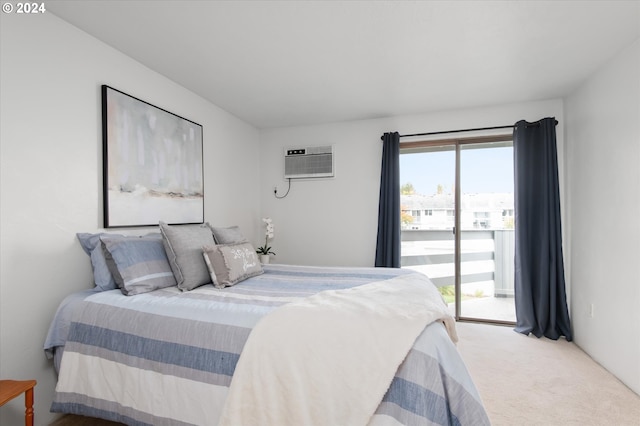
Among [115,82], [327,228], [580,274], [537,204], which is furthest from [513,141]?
[115,82]

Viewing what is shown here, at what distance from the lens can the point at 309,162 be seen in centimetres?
405

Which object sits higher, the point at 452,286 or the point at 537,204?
the point at 537,204

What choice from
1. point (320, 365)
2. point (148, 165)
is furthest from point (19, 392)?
point (148, 165)

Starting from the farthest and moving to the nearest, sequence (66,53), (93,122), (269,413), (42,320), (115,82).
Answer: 1. (115,82)
2. (93,122)
3. (66,53)
4. (42,320)
5. (269,413)

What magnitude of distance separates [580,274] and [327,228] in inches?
108

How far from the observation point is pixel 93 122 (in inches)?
80.9

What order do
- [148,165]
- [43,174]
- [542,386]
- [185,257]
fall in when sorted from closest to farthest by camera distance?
[43,174] → [185,257] → [542,386] → [148,165]

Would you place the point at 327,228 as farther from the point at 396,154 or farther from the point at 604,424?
the point at 604,424

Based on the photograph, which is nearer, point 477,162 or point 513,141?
point 513,141

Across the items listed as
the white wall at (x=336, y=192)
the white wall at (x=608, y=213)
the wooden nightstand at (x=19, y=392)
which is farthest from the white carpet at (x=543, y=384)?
the wooden nightstand at (x=19, y=392)

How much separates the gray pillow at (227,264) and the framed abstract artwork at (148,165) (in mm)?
692

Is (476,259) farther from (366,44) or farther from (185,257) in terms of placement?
(185,257)

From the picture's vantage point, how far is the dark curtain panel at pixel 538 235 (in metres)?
3.10

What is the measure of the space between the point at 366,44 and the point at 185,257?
2.01m
